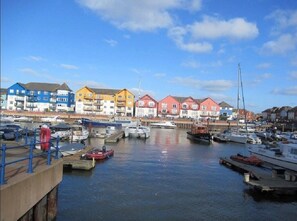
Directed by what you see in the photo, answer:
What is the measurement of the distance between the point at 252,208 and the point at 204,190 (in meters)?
4.22

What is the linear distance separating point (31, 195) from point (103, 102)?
135983mm

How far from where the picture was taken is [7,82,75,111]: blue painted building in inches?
5738

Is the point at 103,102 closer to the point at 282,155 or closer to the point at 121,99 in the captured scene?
the point at 121,99

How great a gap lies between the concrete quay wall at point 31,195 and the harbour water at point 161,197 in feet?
11.8

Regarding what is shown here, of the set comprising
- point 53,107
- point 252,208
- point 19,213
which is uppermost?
point 53,107

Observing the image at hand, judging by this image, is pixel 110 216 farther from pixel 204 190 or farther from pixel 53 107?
pixel 53 107

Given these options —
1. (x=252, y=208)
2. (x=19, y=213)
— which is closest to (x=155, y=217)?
(x=252, y=208)

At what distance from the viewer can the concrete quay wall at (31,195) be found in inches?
354

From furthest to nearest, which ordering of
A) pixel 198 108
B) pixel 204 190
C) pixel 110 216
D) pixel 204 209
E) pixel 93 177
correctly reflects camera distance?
pixel 198 108
pixel 93 177
pixel 204 190
pixel 204 209
pixel 110 216

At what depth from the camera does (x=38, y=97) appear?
147250mm

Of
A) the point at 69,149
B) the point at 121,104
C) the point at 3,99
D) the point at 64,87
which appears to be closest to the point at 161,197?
the point at 69,149

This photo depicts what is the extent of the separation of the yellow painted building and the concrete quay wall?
430 feet

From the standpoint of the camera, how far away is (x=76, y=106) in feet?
476

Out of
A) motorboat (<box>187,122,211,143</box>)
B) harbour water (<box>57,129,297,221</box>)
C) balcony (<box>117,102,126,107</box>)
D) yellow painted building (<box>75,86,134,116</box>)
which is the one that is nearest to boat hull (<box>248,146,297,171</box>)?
harbour water (<box>57,129,297,221</box>)
